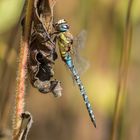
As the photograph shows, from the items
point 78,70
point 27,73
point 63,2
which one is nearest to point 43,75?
point 27,73

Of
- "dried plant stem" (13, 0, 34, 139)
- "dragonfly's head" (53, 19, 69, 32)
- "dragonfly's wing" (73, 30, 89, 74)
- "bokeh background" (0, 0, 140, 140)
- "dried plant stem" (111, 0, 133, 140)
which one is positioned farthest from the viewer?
"bokeh background" (0, 0, 140, 140)

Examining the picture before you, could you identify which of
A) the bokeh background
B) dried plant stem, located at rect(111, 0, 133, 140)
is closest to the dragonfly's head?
dried plant stem, located at rect(111, 0, 133, 140)

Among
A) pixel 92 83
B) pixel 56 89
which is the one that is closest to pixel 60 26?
pixel 56 89

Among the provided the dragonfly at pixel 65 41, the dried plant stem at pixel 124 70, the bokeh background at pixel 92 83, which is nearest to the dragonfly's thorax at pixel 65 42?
the dragonfly at pixel 65 41

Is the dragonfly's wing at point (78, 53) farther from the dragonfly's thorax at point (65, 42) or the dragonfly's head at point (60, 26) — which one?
the dragonfly's head at point (60, 26)

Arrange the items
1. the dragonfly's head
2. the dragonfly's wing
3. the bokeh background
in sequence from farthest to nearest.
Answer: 1. the bokeh background
2. the dragonfly's wing
3. the dragonfly's head

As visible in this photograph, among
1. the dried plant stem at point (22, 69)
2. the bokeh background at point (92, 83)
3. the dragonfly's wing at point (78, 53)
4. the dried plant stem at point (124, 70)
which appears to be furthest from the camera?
the bokeh background at point (92, 83)

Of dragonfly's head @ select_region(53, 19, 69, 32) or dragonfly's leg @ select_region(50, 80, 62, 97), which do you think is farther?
dragonfly's head @ select_region(53, 19, 69, 32)

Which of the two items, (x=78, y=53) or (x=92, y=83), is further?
(x=92, y=83)

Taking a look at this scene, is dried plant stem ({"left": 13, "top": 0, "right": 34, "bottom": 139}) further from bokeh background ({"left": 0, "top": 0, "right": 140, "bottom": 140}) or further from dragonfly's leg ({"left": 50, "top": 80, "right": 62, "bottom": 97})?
bokeh background ({"left": 0, "top": 0, "right": 140, "bottom": 140})

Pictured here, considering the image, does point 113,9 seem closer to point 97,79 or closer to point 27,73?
point 97,79

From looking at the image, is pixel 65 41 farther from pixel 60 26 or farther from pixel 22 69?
pixel 22 69
